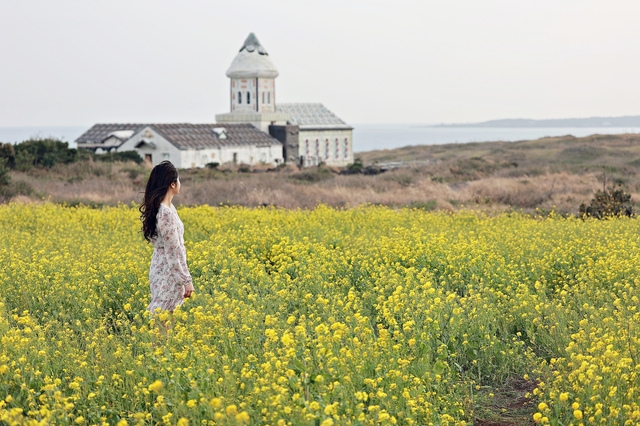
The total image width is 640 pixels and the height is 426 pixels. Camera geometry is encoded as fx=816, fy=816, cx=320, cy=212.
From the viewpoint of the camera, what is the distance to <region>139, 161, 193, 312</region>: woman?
25.3ft

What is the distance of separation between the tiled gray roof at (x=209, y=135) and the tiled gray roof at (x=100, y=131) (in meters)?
4.56

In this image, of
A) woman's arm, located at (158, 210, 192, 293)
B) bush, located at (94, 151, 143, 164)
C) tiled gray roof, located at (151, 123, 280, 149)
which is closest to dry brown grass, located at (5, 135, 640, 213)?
bush, located at (94, 151, 143, 164)

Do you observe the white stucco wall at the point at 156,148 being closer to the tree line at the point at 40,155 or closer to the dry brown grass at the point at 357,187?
the tree line at the point at 40,155

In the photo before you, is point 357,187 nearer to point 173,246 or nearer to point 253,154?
point 173,246

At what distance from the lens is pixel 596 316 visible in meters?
7.38

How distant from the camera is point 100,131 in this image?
Answer: 58531 millimetres

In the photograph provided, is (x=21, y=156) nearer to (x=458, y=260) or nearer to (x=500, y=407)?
(x=458, y=260)

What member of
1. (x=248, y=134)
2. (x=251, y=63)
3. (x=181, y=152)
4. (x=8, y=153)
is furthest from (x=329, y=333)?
(x=251, y=63)

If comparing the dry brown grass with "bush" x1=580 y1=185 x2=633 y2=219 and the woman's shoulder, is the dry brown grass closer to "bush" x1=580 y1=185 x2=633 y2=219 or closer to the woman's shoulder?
"bush" x1=580 y1=185 x2=633 y2=219

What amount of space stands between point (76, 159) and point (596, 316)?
122 feet

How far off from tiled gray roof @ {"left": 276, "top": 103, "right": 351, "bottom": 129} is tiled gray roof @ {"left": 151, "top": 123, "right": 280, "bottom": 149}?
6834 millimetres

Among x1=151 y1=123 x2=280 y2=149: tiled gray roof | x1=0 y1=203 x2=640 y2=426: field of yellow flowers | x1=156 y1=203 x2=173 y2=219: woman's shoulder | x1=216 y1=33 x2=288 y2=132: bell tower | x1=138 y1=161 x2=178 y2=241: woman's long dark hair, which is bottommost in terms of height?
x1=0 y1=203 x2=640 y2=426: field of yellow flowers

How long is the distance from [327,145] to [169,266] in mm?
57974

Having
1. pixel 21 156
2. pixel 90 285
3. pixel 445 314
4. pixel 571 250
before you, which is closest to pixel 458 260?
pixel 571 250
